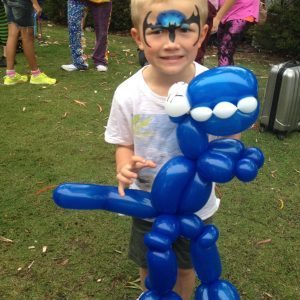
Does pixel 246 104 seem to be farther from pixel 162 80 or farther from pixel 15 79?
pixel 15 79

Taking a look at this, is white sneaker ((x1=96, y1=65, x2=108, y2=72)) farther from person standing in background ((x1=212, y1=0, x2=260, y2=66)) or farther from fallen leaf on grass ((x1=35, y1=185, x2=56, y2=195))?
fallen leaf on grass ((x1=35, y1=185, x2=56, y2=195))

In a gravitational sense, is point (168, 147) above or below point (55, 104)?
above

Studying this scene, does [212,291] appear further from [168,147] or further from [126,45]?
[126,45]

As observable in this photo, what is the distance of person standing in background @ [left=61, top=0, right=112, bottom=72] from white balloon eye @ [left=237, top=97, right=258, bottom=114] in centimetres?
421

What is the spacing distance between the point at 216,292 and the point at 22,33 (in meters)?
3.90

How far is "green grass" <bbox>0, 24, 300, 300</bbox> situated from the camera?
225cm

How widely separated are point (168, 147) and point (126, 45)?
19.6 feet

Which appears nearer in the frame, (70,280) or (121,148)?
(121,148)

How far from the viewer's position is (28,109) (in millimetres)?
4250

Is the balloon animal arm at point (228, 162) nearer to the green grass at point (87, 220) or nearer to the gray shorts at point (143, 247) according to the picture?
the gray shorts at point (143, 247)

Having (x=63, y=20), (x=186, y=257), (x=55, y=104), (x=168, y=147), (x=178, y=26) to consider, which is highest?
(x=178, y=26)

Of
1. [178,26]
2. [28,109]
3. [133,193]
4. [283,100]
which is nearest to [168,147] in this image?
[133,193]

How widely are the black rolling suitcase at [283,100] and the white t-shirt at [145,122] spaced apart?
2.24 m

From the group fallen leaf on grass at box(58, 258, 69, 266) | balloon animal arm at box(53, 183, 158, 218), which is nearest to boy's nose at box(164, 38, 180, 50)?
balloon animal arm at box(53, 183, 158, 218)
